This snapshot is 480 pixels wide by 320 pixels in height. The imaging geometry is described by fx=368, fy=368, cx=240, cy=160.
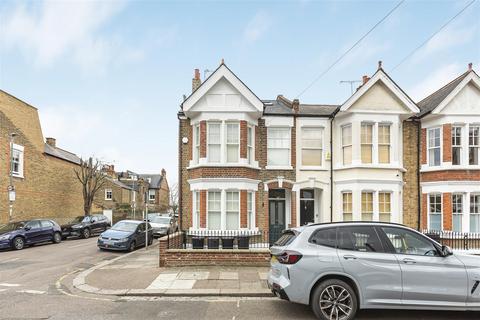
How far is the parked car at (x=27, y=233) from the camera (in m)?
17.7

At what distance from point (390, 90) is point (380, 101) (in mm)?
585

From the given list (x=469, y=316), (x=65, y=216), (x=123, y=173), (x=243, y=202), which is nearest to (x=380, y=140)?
(x=243, y=202)

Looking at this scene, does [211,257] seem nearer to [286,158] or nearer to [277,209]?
[277,209]

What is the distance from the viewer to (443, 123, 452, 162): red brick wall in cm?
1520

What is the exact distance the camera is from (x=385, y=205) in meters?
15.3

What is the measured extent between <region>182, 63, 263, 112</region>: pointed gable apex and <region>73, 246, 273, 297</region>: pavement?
6574 mm

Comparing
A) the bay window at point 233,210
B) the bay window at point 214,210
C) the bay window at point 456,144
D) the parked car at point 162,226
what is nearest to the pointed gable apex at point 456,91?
the bay window at point 456,144

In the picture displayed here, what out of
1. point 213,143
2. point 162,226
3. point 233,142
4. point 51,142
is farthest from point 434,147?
point 51,142

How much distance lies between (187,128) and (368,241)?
428 inches

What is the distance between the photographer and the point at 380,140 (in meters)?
15.5

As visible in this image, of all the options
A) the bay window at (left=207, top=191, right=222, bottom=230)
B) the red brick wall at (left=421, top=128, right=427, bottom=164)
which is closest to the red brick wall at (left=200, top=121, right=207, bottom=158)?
the bay window at (left=207, top=191, right=222, bottom=230)

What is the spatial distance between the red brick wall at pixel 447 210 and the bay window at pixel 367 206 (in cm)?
296

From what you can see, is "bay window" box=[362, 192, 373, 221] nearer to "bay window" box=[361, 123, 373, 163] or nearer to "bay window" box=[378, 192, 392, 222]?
"bay window" box=[378, 192, 392, 222]

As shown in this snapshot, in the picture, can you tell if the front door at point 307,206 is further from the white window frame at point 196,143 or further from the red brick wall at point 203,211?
the white window frame at point 196,143
